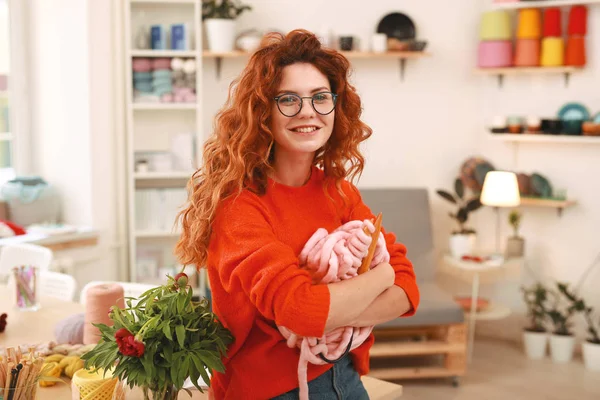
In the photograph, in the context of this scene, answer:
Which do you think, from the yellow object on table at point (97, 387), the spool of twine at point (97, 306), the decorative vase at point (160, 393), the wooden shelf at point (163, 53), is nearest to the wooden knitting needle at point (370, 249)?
the decorative vase at point (160, 393)

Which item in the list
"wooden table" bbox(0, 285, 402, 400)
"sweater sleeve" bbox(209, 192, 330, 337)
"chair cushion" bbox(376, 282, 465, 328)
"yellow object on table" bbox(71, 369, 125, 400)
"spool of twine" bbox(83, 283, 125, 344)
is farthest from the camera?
"chair cushion" bbox(376, 282, 465, 328)

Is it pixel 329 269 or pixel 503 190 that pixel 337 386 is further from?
pixel 503 190

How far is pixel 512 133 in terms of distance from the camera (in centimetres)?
438

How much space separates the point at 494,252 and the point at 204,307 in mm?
3370

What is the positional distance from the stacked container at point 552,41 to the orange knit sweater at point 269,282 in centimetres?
299

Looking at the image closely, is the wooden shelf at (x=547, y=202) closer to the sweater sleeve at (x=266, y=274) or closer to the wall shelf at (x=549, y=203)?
the wall shelf at (x=549, y=203)

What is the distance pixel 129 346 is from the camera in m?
1.43

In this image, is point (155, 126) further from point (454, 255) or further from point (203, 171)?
point (203, 171)

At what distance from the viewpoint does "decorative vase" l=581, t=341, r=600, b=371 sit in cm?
394

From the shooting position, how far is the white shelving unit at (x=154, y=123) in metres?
4.08

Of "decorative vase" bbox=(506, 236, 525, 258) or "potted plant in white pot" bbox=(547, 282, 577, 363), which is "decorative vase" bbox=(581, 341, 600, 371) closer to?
"potted plant in white pot" bbox=(547, 282, 577, 363)

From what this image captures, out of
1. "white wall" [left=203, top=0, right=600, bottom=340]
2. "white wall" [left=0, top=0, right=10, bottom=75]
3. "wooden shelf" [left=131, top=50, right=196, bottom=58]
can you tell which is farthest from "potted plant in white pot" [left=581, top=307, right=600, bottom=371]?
"white wall" [left=0, top=0, right=10, bottom=75]

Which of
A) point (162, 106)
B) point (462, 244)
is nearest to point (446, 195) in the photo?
point (462, 244)

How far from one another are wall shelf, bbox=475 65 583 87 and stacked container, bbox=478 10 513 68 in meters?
0.04
